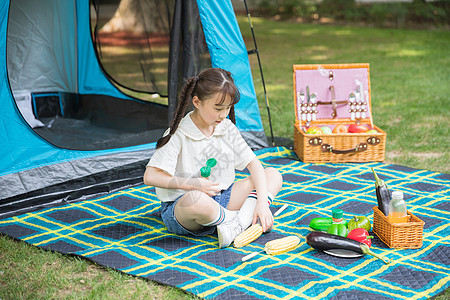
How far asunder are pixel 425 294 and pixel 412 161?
6.56ft

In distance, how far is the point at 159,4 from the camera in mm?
4535

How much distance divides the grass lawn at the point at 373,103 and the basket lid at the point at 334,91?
0.39 meters

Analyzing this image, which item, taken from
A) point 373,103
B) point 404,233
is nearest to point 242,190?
point 404,233

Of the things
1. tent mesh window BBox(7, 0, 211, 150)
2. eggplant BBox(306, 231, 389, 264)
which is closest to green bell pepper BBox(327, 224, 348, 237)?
eggplant BBox(306, 231, 389, 264)

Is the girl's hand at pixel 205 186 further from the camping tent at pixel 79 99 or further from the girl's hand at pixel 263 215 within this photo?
the camping tent at pixel 79 99

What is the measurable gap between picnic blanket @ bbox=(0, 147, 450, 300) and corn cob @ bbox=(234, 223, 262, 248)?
38 mm

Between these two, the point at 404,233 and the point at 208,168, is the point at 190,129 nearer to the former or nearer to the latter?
the point at 208,168

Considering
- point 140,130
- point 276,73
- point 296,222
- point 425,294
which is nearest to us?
point 425,294

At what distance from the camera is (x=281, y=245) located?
8.29 ft

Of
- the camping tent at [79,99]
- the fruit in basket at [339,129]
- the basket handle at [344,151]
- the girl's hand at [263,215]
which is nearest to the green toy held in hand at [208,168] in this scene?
the girl's hand at [263,215]

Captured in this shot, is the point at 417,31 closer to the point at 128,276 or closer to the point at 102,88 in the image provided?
the point at 102,88

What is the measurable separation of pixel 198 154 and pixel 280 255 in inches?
23.9

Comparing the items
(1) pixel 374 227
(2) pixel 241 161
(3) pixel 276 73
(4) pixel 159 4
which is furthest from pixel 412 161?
(3) pixel 276 73

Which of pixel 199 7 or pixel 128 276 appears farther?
pixel 199 7
